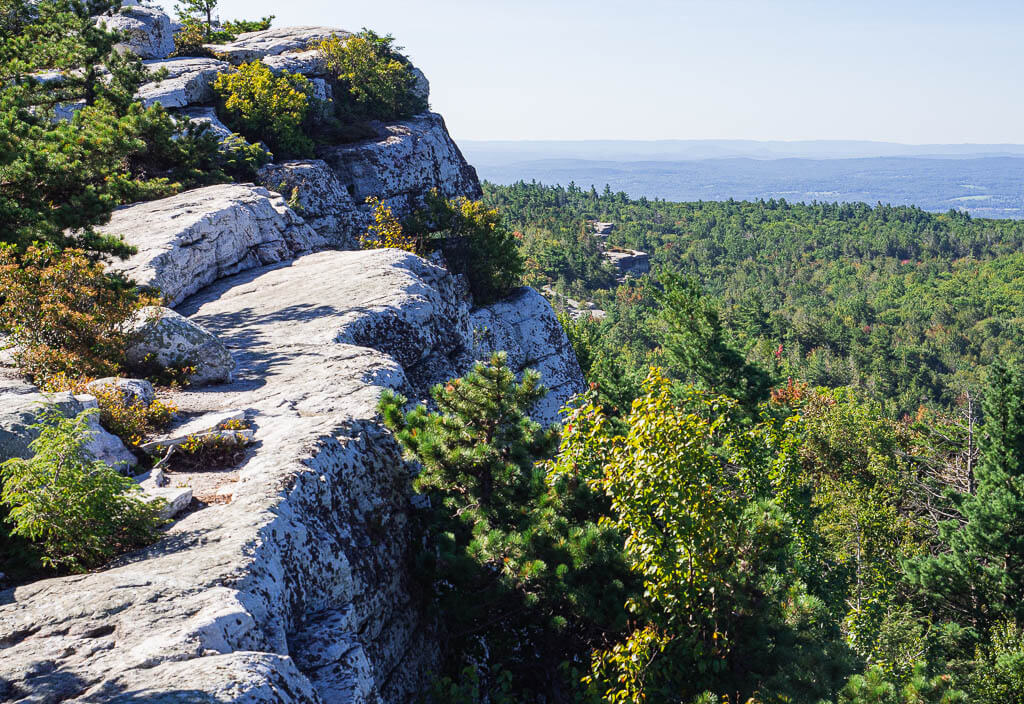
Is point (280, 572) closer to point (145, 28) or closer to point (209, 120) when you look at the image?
point (209, 120)

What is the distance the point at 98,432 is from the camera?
6.92 m

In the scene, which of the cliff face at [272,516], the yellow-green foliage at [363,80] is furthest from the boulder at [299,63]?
the cliff face at [272,516]


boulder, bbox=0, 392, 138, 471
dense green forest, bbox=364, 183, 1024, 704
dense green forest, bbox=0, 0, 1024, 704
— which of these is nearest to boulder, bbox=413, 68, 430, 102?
dense green forest, bbox=0, 0, 1024, 704

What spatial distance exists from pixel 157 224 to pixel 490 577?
500 inches

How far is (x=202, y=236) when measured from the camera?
48.5 feet

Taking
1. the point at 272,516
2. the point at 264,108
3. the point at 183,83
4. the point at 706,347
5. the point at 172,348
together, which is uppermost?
the point at 183,83

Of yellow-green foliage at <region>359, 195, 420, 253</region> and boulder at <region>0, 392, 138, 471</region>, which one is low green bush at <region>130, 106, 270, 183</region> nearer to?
yellow-green foliage at <region>359, 195, 420, 253</region>

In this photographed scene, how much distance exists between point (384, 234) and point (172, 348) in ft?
44.9

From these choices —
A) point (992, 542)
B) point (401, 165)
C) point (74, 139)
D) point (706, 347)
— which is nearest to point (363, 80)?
point (401, 165)

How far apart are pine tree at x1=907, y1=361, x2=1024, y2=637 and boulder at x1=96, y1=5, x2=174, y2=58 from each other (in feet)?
117

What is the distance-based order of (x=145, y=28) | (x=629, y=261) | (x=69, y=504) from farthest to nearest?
(x=629, y=261) → (x=145, y=28) → (x=69, y=504)

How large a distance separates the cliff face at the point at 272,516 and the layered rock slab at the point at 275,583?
0.06 ft

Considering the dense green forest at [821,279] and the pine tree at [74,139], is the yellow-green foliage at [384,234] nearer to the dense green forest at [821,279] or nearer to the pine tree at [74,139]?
the pine tree at [74,139]

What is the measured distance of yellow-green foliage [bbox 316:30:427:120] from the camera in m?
29.9
